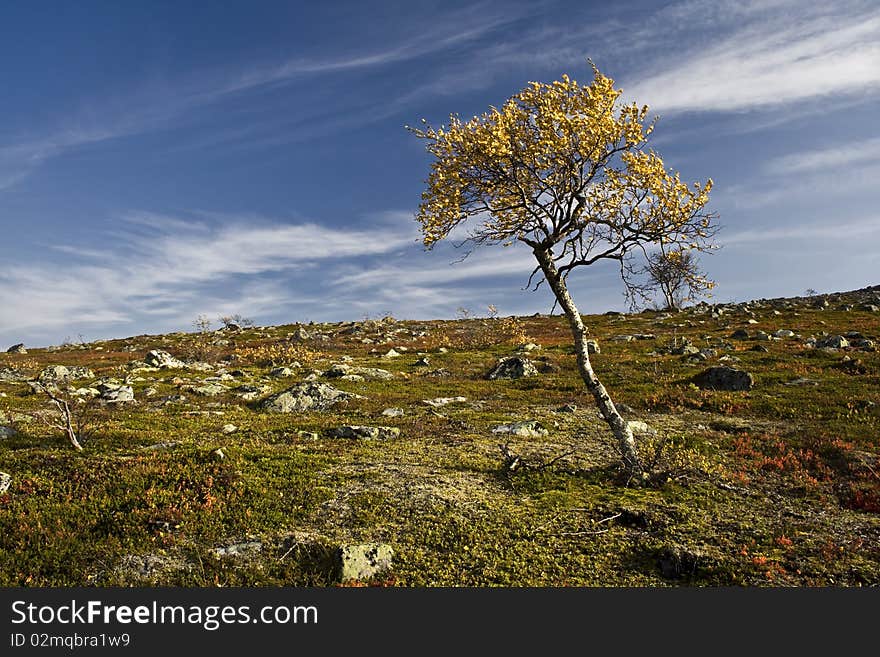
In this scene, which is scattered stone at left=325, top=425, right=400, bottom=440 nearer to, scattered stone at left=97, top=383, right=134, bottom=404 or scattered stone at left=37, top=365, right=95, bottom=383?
scattered stone at left=97, top=383, right=134, bottom=404

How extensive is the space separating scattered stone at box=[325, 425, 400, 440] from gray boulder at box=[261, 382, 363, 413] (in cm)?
610

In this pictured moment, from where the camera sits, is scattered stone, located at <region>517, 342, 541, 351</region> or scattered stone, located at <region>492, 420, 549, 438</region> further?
scattered stone, located at <region>517, 342, 541, 351</region>

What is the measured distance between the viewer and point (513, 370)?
34938 millimetres

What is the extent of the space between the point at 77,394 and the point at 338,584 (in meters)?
25.9

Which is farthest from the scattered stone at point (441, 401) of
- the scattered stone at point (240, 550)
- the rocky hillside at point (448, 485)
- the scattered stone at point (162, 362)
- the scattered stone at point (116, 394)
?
the scattered stone at point (162, 362)

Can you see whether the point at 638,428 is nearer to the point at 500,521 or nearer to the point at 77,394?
the point at 500,521

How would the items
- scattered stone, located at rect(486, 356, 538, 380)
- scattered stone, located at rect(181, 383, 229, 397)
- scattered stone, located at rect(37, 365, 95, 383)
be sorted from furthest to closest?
scattered stone, located at rect(37, 365, 95, 383)
scattered stone, located at rect(486, 356, 538, 380)
scattered stone, located at rect(181, 383, 229, 397)

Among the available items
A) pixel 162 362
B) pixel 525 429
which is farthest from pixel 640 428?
pixel 162 362

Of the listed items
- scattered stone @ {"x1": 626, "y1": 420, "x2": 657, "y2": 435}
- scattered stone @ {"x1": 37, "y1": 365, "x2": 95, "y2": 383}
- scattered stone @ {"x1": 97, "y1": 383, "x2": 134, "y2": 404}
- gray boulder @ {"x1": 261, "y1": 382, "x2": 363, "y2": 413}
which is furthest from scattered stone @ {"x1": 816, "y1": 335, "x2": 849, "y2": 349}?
scattered stone @ {"x1": 37, "y1": 365, "x2": 95, "y2": 383}

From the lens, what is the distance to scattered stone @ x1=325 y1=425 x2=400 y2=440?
18672mm

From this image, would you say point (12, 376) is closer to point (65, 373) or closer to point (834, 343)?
point (65, 373)

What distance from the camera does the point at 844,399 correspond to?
75.5 feet

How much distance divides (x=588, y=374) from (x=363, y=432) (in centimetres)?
876

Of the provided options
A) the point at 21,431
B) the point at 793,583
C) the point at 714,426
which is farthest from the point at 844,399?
the point at 21,431
